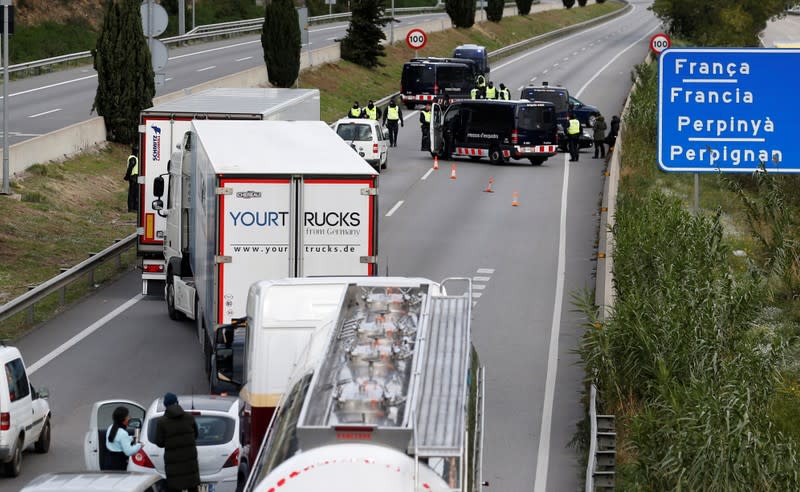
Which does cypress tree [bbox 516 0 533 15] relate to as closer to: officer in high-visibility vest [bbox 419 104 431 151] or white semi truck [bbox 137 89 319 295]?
officer in high-visibility vest [bbox 419 104 431 151]

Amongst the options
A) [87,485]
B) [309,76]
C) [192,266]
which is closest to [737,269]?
[192,266]

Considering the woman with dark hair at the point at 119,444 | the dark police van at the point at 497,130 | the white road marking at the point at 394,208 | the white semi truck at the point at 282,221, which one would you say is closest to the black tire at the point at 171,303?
the white semi truck at the point at 282,221

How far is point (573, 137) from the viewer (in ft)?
148

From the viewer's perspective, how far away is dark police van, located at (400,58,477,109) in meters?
58.7

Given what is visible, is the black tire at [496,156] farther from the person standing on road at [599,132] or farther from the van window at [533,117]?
the person standing on road at [599,132]

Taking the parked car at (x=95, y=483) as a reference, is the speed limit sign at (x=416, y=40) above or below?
below

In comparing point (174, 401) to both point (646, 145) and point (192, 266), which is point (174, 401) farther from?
point (646, 145)

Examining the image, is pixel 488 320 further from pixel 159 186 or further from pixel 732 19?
pixel 732 19

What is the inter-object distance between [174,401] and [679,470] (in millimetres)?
4804

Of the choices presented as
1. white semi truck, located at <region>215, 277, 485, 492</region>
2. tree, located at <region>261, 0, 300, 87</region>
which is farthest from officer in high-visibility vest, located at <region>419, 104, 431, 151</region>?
white semi truck, located at <region>215, 277, 485, 492</region>

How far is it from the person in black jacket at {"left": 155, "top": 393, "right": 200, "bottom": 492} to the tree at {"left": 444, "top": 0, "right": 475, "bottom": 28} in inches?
3020

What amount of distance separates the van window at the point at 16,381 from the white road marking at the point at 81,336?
182 inches

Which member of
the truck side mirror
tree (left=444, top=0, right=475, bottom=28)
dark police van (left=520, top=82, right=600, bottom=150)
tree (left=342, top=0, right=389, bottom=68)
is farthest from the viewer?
tree (left=444, top=0, right=475, bottom=28)

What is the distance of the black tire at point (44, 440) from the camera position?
16.9 meters
